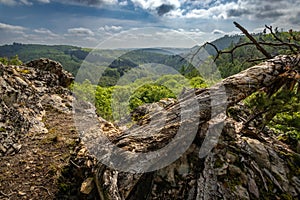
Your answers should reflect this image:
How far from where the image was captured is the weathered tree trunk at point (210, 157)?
4340 millimetres

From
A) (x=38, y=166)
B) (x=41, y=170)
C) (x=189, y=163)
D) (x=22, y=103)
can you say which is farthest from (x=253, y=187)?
(x=22, y=103)

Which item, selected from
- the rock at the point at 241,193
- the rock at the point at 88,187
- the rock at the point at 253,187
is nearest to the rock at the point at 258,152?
the rock at the point at 253,187

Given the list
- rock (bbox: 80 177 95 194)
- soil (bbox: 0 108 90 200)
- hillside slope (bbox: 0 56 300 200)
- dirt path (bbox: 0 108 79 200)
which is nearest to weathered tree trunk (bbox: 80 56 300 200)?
hillside slope (bbox: 0 56 300 200)

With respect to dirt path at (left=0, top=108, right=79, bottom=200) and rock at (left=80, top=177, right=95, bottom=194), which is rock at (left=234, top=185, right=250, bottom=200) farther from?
dirt path at (left=0, top=108, right=79, bottom=200)

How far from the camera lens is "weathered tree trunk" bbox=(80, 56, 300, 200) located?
14.2ft

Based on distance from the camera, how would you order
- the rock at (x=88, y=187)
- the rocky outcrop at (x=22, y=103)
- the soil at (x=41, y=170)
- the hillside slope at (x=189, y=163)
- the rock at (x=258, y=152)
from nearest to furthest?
the hillside slope at (x=189, y=163) → the rock at (x=88, y=187) → the rock at (x=258, y=152) → the soil at (x=41, y=170) → the rocky outcrop at (x=22, y=103)

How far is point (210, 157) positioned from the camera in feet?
Result: 15.6

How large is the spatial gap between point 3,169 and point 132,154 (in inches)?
172

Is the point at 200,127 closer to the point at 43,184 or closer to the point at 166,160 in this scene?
the point at 166,160

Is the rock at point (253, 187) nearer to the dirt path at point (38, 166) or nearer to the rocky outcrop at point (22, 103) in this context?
the dirt path at point (38, 166)

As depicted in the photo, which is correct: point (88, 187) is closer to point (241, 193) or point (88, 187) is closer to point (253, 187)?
point (241, 193)

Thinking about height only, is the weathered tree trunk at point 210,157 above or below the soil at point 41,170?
above

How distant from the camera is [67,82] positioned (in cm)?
2175

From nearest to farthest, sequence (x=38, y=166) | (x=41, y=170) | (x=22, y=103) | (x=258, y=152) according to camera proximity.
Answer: (x=258, y=152)
(x=41, y=170)
(x=38, y=166)
(x=22, y=103)
